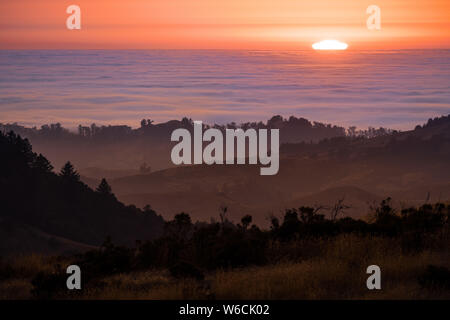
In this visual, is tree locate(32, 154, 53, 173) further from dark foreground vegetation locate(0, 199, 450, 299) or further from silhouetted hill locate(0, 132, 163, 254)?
dark foreground vegetation locate(0, 199, 450, 299)

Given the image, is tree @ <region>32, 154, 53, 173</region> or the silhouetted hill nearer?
the silhouetted hill

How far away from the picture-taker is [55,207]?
92875mm

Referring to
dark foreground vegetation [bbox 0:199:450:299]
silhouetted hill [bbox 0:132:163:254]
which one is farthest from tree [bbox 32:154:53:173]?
dark foreground vegetation [bbox 0:199:450:299]

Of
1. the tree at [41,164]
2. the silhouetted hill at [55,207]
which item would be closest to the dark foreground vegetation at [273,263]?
the silhouetted hill at [55,207]

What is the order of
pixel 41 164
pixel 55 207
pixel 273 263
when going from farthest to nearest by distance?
pixel 41 164
pixel 55 207
pixel 273 263

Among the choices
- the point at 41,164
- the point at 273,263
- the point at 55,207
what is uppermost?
the point at 41,164

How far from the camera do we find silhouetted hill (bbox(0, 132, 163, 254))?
9125 cm

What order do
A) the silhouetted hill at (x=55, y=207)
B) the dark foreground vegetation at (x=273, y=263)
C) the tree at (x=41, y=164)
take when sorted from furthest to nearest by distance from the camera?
the tree at (x=41, y=164) → the silhouetted hill at (x=55, y=207) → the dark foreground vegetation at (x=273, y=263)

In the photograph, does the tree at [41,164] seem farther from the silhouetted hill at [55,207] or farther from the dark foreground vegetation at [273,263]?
the dark foreground vegetation at [273,263]

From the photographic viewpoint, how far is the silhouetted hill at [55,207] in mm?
91250

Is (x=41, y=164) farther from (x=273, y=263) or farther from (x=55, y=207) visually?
(x=273, y=263)

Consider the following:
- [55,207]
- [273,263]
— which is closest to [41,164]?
[55,207]

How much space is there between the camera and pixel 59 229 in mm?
90562

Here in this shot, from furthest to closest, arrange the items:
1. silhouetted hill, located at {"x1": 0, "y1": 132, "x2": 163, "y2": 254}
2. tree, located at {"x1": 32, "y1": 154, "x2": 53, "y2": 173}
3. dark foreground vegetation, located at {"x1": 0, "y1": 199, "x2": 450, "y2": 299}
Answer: tree, located at {"x1": 32, "y1": 154, "x2": 53, "y2": 173} → silhouetted hill, located at {"x1": 0, "y1": 132, "x2": 163, "y2": 254} → dark foreground vegetation, located at {"x1": 0, "y1": 199, "x2": 450, "y2": 299}
